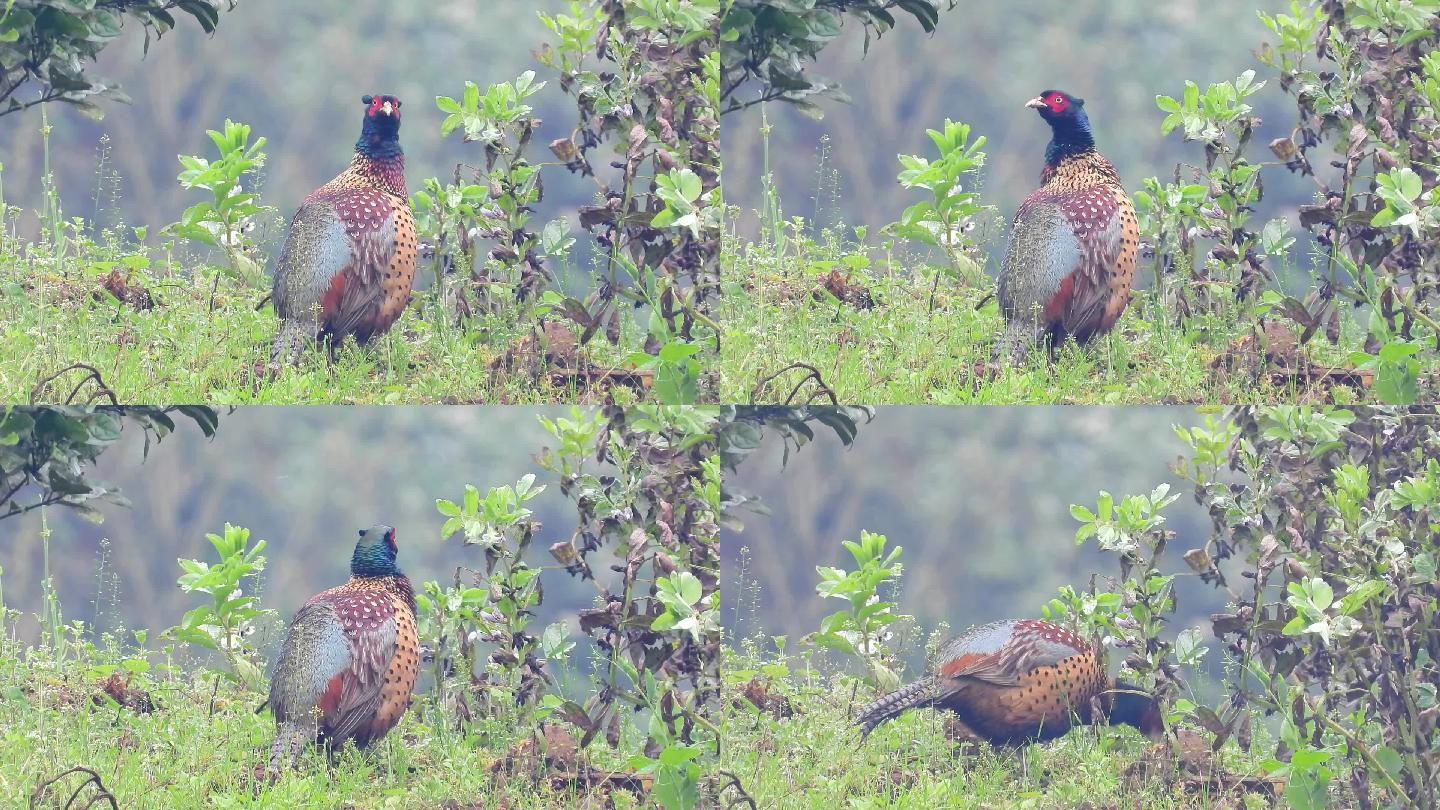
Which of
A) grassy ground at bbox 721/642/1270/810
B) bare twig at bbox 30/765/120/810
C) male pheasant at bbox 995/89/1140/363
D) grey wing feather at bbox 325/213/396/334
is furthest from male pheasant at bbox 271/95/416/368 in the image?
male pheasant at bbox 995/89/1140/363

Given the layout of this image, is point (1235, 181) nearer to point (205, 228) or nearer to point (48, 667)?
point (205, 228)

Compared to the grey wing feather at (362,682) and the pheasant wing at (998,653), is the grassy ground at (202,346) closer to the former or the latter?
the grey wing feather at (362,682)

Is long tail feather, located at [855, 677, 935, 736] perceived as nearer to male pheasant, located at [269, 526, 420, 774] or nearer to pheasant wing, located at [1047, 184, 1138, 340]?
pheasant wing, located at [1047, 184, 1138, 340]

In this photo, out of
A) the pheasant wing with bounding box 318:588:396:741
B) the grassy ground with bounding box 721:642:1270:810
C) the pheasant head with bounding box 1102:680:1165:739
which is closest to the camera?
the pheasant wing with bounding box 318:588:396:741

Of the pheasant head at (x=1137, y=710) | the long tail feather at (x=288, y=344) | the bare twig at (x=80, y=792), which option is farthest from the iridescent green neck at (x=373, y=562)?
the pheasant head at (x=1137, y=710)

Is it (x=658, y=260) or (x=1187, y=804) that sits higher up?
(x=658, y=260)

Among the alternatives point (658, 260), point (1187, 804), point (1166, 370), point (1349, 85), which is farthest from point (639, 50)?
point (1187, 804)
